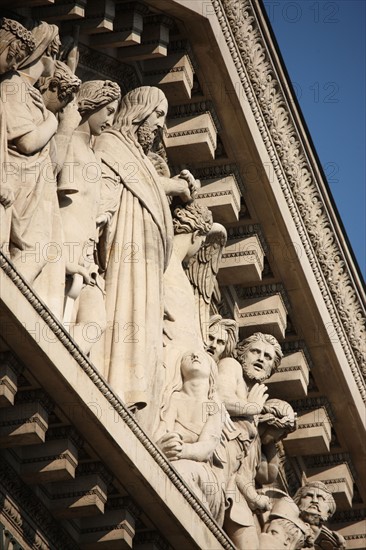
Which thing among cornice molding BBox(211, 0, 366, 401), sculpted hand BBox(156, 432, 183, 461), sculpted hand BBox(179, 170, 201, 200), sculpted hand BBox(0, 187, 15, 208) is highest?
cornice molding BBox(211, 0, 366, 401)

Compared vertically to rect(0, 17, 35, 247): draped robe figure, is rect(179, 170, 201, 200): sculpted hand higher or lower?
higher

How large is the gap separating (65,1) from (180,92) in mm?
1584

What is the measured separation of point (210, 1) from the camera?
16656 millimetres

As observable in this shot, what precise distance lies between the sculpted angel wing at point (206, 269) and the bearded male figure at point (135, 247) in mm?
962

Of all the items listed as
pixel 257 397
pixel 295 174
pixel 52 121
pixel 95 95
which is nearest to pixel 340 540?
pixel 257 397

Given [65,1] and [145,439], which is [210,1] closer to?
[65,1]

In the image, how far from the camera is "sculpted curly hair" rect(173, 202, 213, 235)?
16.9 metres

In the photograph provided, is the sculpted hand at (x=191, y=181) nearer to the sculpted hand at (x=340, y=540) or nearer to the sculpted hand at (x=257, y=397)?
the sculpted hand at (x=257, y=397)

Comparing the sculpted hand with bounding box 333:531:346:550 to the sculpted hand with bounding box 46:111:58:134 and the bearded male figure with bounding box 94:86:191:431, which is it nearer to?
the bearded male figure with bounding box 94:86:191:431

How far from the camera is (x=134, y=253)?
15.7m

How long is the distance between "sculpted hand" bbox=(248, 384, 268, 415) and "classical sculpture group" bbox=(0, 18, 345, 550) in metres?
0.02

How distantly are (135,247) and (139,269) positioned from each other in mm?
166

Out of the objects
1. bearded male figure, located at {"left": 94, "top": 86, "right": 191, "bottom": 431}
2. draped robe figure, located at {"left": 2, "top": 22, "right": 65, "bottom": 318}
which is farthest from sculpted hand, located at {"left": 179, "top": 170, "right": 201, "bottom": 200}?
draped robe figure, located at {"left": 2, "top": 22, "right": 65, "bottom": 318}

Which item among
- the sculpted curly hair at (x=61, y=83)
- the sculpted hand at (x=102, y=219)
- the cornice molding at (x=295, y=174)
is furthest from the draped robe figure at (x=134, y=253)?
the cornice molding at (x=295, y=174)
